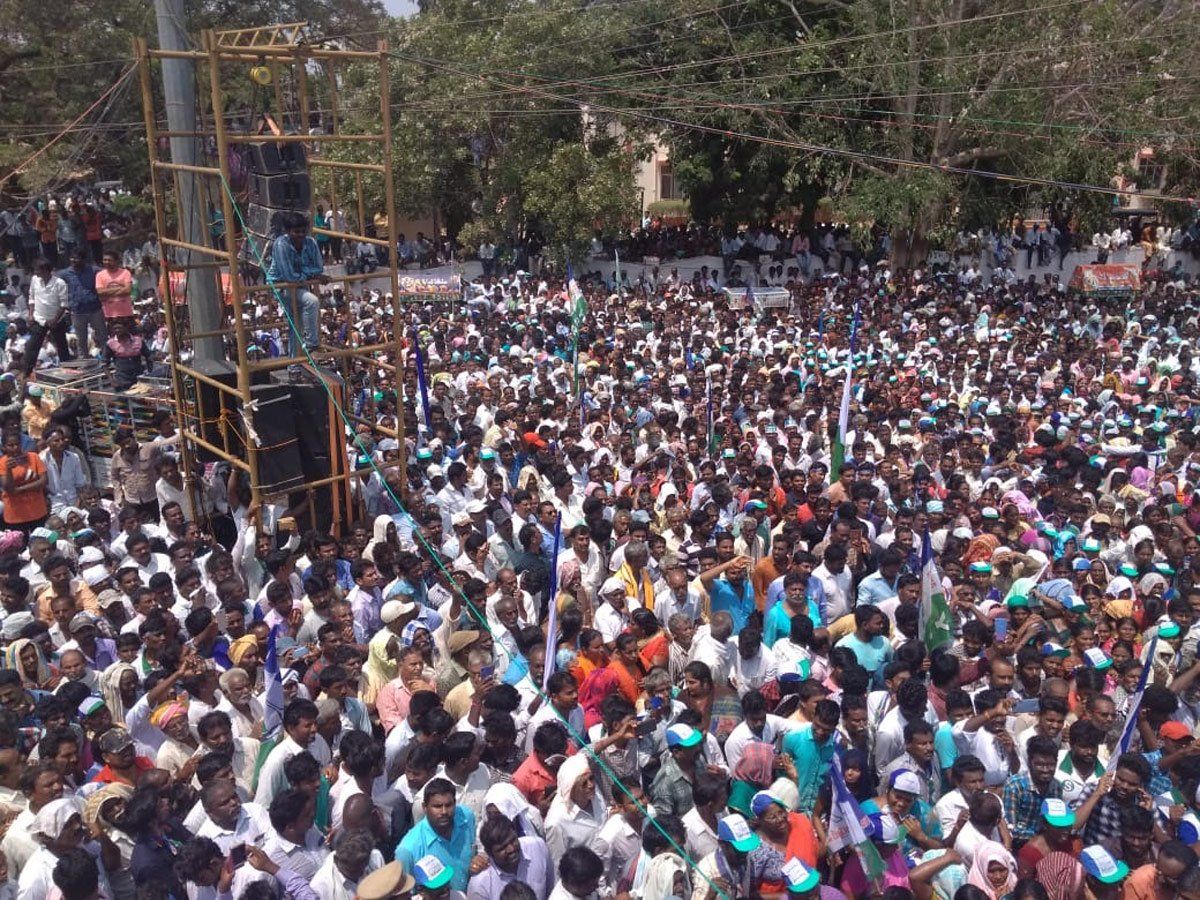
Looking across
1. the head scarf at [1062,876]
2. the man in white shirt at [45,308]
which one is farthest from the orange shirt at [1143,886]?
the man in white shirt at [45,308]

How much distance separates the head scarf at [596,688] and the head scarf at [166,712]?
190 centimetres

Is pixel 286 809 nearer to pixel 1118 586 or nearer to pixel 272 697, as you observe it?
pixel 272 697

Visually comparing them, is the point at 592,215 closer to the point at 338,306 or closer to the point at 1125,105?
the point at 338,306

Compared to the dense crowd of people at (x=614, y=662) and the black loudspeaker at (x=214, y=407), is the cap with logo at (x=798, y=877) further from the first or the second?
the black loudspeaker at (x=214, y=407)

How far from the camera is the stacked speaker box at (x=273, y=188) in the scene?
761cm

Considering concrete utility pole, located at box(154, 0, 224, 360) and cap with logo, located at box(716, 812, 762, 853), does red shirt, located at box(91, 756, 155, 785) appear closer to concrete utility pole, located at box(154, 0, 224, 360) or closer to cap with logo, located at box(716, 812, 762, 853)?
cap with logo, located at box(716, 812, 762, 853)

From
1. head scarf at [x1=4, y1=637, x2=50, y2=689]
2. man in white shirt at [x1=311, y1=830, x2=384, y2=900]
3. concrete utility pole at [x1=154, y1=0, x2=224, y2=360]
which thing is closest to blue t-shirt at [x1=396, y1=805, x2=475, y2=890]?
man in white shirt at [x1=311, y1=830, x2=384, y2=900]

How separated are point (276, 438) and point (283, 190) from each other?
1745mm

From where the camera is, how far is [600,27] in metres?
22.8

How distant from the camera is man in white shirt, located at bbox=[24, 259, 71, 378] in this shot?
11266 millimetres

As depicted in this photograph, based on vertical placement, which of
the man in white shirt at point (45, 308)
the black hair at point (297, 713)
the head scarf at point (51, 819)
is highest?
the man in white shirt at point (45, 308)

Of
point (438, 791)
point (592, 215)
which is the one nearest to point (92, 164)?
point (592, 215)

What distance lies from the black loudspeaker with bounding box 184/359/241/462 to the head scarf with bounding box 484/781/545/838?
4.57m

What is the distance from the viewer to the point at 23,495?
26.9 ft
